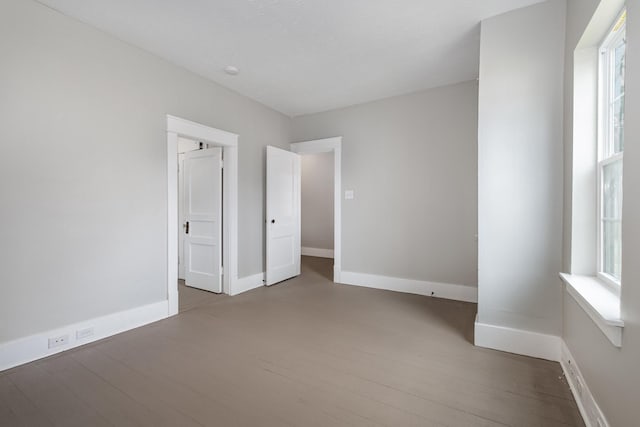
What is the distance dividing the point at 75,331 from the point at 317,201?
5.50 metres

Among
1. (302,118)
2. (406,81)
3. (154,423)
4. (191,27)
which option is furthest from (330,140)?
(154,423)

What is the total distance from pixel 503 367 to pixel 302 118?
433 cm

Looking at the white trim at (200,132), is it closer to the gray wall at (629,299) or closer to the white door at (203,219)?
the white door at (203,219)

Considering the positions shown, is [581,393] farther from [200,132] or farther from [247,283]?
[200,132]

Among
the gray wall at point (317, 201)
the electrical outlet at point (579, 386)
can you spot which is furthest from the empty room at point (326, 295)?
the gray wall at point (317, 201)

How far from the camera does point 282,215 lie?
15.4 feet

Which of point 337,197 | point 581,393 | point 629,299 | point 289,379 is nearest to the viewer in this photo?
point 629,299

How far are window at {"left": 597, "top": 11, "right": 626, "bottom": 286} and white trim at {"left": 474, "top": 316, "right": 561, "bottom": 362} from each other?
75 centimetres

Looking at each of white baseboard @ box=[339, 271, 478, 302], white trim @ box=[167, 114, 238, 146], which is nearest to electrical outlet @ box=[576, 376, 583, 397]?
white baseboard @ box=[339, 271, 478, 302]

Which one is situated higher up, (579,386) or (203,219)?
(203,219)

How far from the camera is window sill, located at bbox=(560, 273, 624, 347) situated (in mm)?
1289

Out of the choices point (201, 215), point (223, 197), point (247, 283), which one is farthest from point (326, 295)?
point (201, 215)

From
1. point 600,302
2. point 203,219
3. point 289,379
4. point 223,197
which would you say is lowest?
point 289,379

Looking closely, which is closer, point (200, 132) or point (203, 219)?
point (200, 132)
